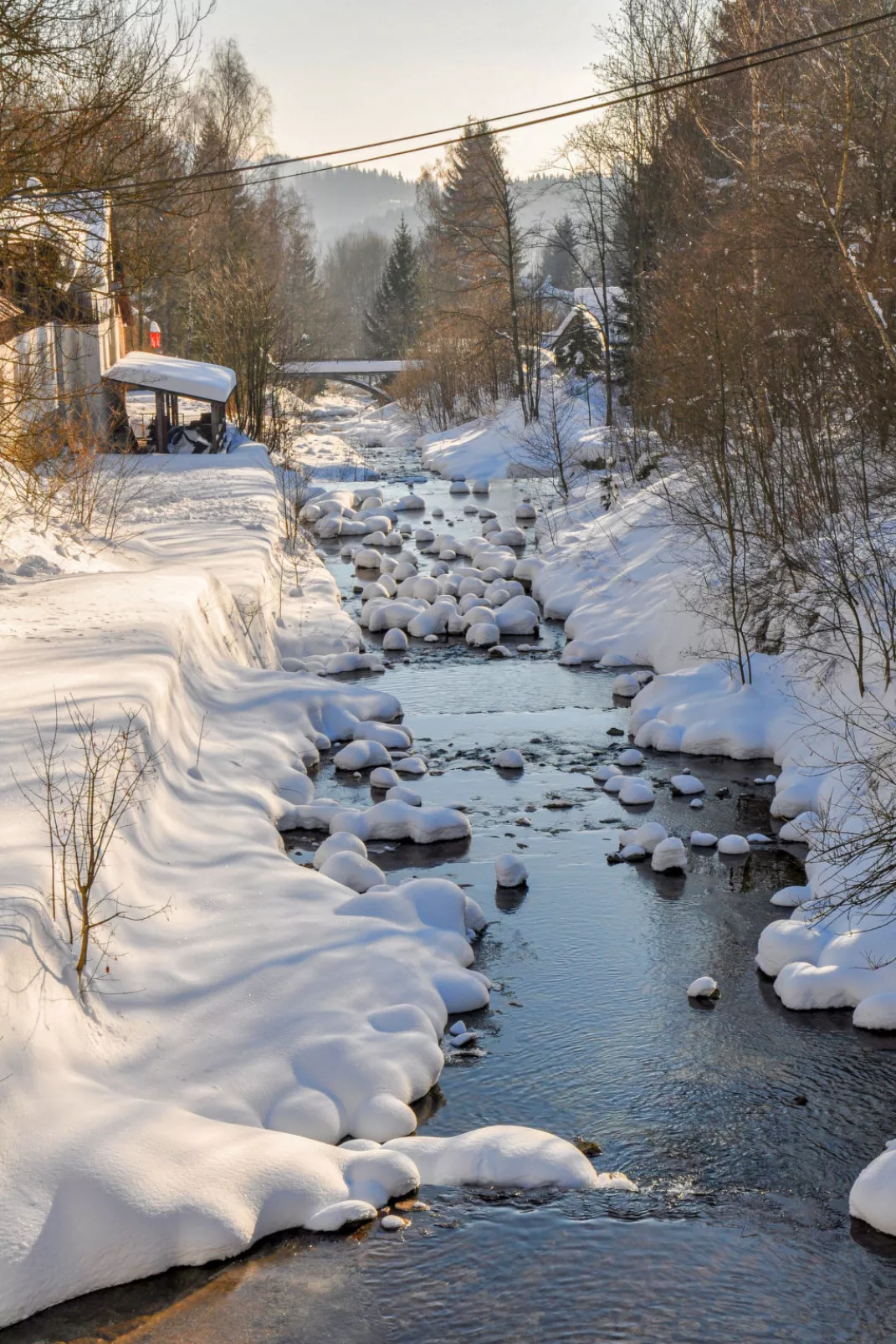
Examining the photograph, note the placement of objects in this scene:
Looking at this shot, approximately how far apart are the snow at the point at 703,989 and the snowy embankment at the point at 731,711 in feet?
1.38

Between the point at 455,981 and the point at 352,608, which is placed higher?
the point at 352,608

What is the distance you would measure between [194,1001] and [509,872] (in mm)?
3088

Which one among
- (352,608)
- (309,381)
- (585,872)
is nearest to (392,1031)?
(585,872)

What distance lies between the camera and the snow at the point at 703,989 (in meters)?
7.67

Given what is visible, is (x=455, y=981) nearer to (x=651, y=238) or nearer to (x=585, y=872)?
(x=585, y=872)

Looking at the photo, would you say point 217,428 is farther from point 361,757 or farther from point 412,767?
point 412,767

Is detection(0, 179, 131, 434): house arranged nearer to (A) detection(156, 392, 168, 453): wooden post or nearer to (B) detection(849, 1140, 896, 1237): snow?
(B) detection(849, 1140, 896, 1237): snow

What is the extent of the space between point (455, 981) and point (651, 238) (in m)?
28.4

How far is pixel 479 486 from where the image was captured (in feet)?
96.5

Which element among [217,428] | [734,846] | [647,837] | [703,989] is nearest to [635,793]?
[647,837]

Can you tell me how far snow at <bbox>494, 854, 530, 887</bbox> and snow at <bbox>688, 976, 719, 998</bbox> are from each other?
183cm

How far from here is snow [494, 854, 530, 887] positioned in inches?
362

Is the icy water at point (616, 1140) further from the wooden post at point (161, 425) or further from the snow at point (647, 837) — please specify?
the wooden post at point (161, 425)

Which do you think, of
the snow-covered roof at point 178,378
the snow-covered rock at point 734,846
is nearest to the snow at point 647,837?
the snow-covered rock at point 734,846
